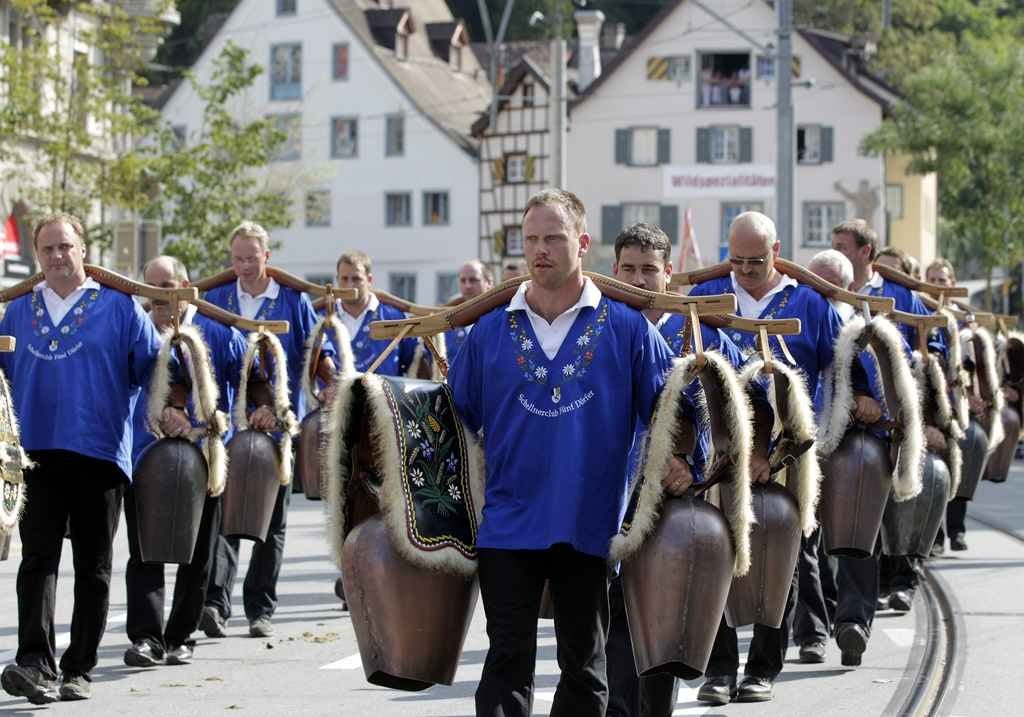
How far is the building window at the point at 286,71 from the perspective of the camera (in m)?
70.8

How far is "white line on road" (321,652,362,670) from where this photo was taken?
10.1 metres

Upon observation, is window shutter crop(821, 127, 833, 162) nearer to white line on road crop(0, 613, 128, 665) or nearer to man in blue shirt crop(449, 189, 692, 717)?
white line on road crop(0, 613, 128, 665)

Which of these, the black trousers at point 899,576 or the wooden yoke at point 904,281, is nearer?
the wooden yoke at point 904,281

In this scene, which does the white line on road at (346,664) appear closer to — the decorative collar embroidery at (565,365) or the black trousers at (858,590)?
the black trousers at (858,590)

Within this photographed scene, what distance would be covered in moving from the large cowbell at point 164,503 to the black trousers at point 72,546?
22 cm

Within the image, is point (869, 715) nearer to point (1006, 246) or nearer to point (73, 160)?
point (73, 160)

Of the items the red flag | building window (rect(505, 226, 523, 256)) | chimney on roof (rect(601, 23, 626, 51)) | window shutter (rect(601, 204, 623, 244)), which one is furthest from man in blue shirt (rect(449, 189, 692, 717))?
chimney on roof (rect(601, 23, 626, 51))

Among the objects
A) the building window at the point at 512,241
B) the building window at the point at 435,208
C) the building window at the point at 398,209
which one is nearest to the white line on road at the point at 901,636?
the building window at the point at 512,241

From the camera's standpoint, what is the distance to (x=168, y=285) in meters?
10.8

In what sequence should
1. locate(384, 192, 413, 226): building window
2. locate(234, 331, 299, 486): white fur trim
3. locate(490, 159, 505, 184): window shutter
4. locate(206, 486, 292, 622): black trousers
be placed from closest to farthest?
locate(234, 331, 299, 486): white fur trim < locate(206, 486, 292, 622): black trousers < locate(490, 159, 505, 184): window shutter < locate(384, 192, 413, 226): building window

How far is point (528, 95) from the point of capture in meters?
69.4

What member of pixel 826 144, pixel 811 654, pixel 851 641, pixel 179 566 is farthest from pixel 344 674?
pixel 826 144

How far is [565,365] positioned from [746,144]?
62701mm

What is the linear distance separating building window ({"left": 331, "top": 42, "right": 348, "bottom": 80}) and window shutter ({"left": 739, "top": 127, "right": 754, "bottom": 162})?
42.3ft
